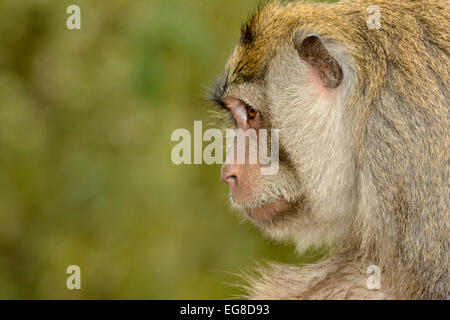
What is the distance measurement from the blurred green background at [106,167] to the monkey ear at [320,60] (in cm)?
304

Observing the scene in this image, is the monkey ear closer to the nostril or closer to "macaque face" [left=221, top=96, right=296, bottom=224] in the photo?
"macaque face" [left=221, top=96, right=296, bottom=224]

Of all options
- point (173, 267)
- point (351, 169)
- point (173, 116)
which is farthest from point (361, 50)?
point (173, 267)

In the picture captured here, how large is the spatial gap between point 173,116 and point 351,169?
376cm

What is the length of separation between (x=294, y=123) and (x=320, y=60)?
40cm

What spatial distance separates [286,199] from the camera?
4.29 m

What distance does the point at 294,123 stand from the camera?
4.14 meters

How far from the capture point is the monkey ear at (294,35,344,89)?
3.99 metres

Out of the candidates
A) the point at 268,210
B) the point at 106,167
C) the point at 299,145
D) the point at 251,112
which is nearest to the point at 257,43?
the point at 251,112

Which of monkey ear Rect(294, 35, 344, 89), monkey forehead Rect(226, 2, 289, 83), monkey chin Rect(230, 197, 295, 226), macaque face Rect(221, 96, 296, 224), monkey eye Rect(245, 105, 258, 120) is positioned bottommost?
monkey chin Rect(230, 197, 295, 226)

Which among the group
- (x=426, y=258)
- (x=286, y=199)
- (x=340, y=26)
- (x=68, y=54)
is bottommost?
(x=426, y=258)

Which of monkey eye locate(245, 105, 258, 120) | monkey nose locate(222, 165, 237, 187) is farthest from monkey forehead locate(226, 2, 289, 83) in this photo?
monkey nose locate(222, 165, 237, 187)

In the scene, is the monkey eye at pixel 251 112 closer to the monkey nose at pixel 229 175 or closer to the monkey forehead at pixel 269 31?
the monkey forehead at pixel 269 31

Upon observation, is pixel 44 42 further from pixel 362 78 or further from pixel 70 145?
pixel 362 78
